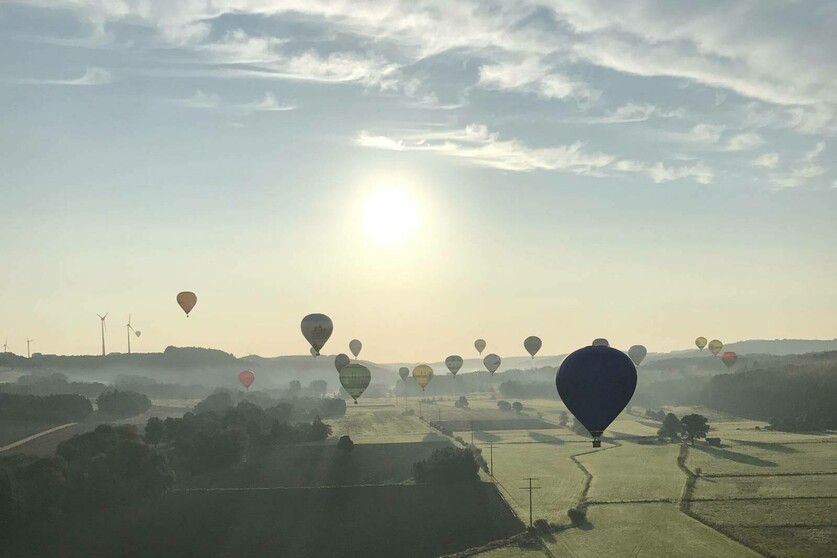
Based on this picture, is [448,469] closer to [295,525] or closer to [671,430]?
[295,525]

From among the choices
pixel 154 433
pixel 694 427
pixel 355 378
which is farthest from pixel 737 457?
pixel 154 433

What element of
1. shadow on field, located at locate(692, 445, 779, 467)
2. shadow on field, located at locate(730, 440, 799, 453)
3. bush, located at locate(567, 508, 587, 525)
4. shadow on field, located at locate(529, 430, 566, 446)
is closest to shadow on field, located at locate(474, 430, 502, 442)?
shadow on field, located at locate(529, 430, 566, 446)

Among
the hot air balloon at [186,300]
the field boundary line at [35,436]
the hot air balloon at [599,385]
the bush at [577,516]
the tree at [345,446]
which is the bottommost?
the bush at [577,516]

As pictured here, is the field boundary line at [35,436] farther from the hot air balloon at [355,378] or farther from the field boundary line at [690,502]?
the field boundary line at [690,502]

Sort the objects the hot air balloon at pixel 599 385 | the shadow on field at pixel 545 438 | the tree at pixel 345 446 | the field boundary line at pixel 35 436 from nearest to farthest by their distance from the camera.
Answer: the hot air balloon at pixel 599 385 → the tree at pixel 345 446 → the field boundary line at pixel 35 436 → the shadow on field at pixel 545 438

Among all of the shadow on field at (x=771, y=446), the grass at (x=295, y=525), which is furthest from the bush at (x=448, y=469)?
the shadow on field at (x=771, y=446)

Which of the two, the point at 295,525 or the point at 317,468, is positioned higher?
the point at 317,468
